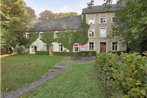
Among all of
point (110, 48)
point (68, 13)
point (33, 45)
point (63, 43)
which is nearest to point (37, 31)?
point (33, 45)

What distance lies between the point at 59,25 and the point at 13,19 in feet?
33.5

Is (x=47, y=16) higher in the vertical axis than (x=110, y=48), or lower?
higher

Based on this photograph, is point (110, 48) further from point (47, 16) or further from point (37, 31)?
point (47, 16)

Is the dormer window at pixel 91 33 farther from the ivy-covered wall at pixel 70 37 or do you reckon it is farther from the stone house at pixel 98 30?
the ivy-covered wall at pixel 70 37

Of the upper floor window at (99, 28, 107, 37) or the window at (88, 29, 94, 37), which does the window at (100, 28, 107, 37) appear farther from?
the window at (88, 29, 94, 37)

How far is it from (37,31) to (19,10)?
6514 millimetres

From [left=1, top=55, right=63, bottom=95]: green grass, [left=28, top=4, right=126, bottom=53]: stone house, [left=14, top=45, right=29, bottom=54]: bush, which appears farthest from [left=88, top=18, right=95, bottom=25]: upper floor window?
[left=1, top=55, right=63, bottom=95]: green grass

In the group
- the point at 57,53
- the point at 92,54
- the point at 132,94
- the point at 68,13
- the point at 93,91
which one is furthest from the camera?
the point at 68,13

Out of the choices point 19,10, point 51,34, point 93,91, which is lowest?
point 93,91

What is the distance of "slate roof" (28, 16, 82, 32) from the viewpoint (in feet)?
175

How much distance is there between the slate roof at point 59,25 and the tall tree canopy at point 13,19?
12.4 ft

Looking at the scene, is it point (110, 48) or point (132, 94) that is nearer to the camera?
point (132, 94)

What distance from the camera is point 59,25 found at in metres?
54.8

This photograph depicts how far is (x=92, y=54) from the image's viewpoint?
48.7 metres
